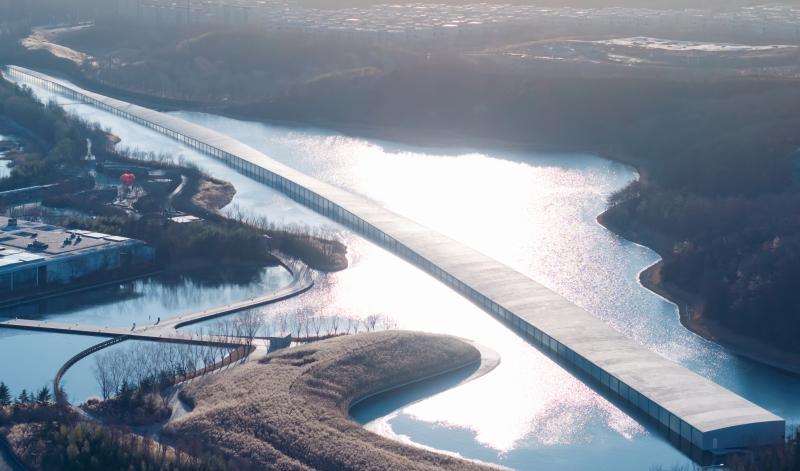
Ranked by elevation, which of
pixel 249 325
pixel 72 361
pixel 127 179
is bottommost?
Answer: pixel 127 179

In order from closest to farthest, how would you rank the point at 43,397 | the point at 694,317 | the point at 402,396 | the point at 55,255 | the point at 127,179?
1. the point at 43,397
2. the point at 402,396
3. the point at 694,317
4. the point at 55,255
5. the point at 127,179

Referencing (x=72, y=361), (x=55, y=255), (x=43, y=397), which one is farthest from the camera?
(x=55, y=255)

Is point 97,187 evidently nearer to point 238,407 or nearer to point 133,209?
point 133,209

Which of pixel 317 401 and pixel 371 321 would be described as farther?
pixel 371 321

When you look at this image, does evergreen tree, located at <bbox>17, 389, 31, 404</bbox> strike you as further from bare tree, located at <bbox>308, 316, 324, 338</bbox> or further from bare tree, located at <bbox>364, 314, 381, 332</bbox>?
bare tree, located at <bbox>364, 314, 381, 332</bbox>

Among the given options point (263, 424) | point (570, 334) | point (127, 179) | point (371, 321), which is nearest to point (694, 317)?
point (570, 334)

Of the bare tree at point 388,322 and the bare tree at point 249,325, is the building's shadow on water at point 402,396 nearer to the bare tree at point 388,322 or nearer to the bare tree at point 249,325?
the bare tree at point 388,322

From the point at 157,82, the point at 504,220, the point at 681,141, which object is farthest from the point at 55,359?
the point at 157,82

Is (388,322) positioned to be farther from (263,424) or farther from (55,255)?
(55,255)
